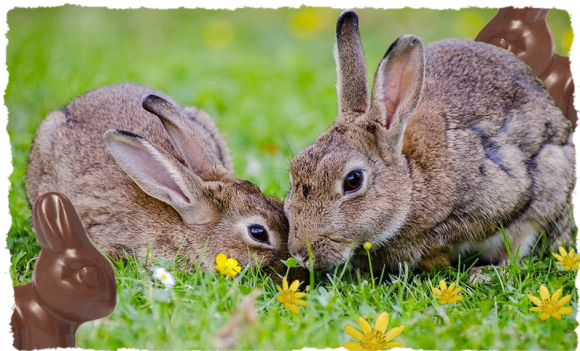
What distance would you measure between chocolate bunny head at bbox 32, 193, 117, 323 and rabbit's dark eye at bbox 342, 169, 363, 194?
1.48 meters

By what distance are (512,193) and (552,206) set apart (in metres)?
0.43

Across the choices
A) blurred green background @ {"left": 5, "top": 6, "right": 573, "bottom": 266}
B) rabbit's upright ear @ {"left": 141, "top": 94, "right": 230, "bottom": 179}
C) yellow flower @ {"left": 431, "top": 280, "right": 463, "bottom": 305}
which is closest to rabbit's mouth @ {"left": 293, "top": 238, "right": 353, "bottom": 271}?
yellow flower @ {"left": 431, "top": 280, "right": 463, "bottom": 305}

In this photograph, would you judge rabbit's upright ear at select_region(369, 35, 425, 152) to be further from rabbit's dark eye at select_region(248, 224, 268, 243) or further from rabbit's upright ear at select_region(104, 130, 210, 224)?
Result: rabbit's upright ear at select_region(104, 130, 210, 224)

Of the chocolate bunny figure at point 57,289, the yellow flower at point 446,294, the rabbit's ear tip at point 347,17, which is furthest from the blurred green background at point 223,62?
the yellow flower at point 446,294

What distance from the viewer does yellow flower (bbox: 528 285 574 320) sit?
12.4 feet

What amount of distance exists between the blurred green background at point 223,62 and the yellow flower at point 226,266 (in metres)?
1.31

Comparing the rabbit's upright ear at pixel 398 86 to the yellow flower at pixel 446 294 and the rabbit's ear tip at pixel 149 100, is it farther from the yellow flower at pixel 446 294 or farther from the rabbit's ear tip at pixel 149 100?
the rabbit's ear tip at pixel 149 100

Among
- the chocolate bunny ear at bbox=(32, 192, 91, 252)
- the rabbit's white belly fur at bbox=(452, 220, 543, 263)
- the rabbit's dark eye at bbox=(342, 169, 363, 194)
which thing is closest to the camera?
the chocolate bunny ear at bbox=(32, 192, 91, 252)

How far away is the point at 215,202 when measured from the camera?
4.70 meters

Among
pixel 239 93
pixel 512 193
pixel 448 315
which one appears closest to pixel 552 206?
pixel 512 193

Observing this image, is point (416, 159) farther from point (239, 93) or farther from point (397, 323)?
point (239, 93)

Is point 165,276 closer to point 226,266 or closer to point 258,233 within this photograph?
point 226,266

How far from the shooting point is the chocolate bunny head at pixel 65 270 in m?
3.43

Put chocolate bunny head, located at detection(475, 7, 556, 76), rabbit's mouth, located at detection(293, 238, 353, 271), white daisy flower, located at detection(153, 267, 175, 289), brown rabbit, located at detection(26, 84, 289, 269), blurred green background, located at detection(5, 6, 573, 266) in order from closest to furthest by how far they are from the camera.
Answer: white daisy flower, located at detection(153, 267, 175, 289) < rabbit's mouth, located at detection(293, 238, 353, 271) < brown rabbit, located at detection(26, 84, 289, 269) < chocolate bunny head, located at detection(475, 7, 556, 76) < blurred green background, located at detection(5, 6, 573, 266)
